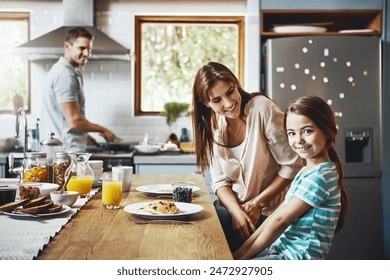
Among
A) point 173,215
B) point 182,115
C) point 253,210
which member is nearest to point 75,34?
point 182,115

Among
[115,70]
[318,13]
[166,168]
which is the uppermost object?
[318,13]

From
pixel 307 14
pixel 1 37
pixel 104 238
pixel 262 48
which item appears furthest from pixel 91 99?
pixel 104 238

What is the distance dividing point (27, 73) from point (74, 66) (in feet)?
1.92

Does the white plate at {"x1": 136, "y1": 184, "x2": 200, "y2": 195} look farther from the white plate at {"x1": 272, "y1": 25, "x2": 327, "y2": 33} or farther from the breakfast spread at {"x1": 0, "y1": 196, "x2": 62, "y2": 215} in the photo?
the white plate at {"x1": 272, "y1": 25, "x2": 327, "y2": 33}

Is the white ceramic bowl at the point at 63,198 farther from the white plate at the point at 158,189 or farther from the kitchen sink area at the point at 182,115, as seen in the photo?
the white plate at the point at 158,189

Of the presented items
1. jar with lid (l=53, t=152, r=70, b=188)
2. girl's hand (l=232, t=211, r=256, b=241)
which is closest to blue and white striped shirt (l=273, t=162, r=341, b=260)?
girl's hand (l=232, t=211, r=256, b=241)

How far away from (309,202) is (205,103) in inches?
23.5

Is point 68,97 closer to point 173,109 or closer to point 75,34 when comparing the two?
point 75,34

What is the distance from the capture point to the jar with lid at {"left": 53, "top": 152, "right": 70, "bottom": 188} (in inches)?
65.3

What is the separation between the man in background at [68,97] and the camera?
2654mm

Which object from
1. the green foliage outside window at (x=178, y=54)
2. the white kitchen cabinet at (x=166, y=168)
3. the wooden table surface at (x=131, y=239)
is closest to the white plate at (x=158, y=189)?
the wooden table surface at (x=131, y=239)

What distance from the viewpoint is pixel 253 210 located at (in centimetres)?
177

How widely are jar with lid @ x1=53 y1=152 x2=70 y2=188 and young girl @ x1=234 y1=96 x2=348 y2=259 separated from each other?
617 millimetres

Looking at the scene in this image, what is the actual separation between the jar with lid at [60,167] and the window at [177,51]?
150 cm
